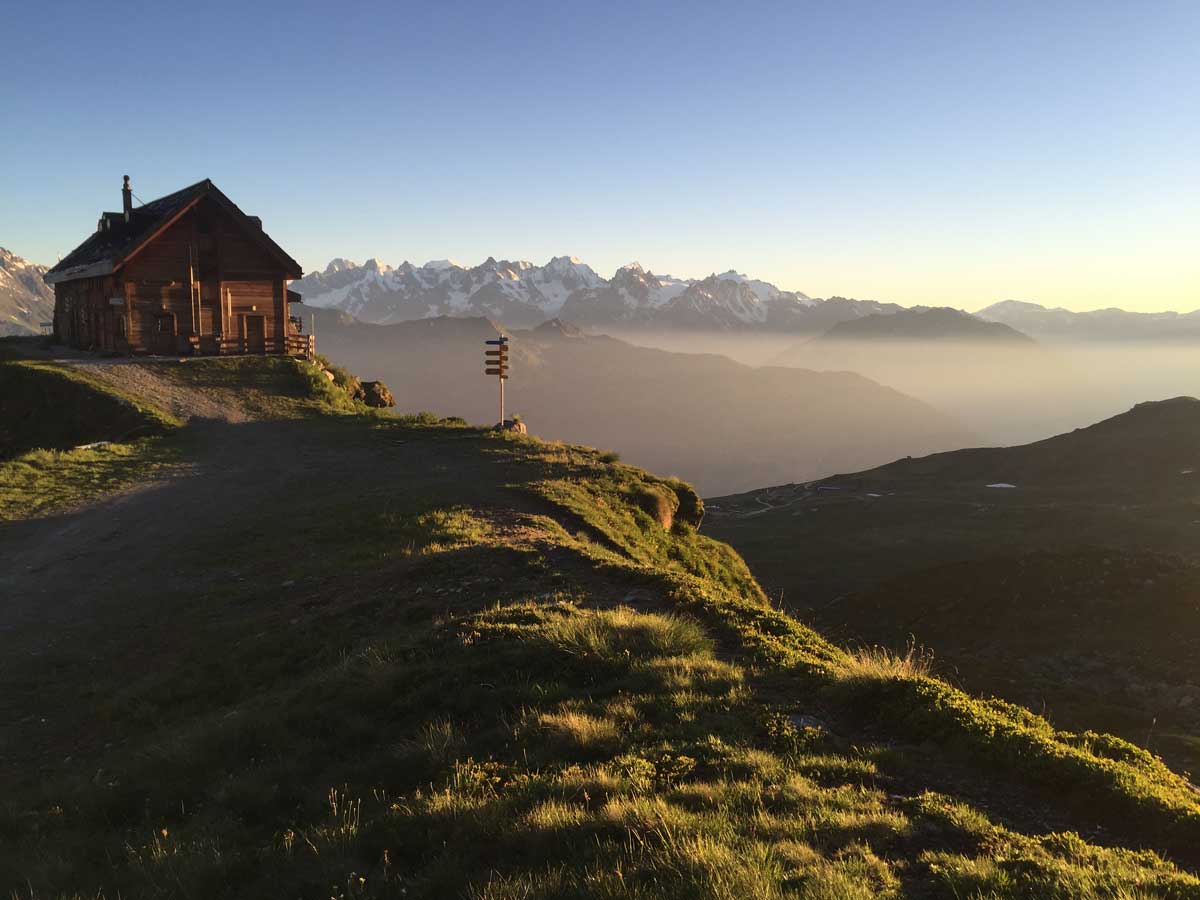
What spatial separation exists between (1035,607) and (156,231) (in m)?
58.0

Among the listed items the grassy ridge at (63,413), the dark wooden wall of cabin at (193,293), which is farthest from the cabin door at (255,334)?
the grassy ridge at (63,413)

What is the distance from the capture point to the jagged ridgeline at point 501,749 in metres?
5.20

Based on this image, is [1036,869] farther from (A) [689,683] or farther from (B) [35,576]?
(B) [35,576]

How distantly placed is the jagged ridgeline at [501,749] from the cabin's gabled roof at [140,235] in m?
31.1

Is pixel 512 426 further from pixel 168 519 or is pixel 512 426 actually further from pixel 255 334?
pixel 255 334

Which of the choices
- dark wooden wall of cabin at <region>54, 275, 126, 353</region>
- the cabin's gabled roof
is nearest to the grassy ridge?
dark wooden wall of cabin at <region>54, 275, 126, 353</region>

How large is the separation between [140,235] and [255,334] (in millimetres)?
8073

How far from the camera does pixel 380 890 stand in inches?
199

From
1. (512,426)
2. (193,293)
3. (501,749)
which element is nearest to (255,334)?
(193,293)

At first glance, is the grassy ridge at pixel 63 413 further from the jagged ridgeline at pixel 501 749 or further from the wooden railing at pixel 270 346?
the jagged ridgeline at pixel 501 749

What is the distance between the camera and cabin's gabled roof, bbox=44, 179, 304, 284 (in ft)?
132

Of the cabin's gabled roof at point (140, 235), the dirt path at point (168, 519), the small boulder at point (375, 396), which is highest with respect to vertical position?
the cabin's gabled roof at point (140, 235)

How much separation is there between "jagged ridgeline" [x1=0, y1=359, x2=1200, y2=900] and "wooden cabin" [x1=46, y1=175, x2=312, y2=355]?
30.5m

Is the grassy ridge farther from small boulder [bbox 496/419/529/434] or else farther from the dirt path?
small boulder [bbox 496/419/529/434]
